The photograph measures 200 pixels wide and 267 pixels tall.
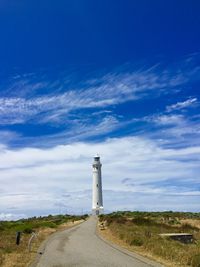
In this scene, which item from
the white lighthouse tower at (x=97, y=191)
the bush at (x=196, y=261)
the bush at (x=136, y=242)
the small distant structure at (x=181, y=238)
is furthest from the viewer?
the white lighthouse tower at (x=97, y=191)

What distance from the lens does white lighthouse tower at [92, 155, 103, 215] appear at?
3861 inches

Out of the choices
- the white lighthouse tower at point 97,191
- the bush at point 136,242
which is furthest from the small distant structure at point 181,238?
the white lighthouse tower at point 97,191

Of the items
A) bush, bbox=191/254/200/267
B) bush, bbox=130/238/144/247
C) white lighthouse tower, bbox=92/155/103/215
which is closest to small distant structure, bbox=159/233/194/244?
bush, bbox=130/238/144/247

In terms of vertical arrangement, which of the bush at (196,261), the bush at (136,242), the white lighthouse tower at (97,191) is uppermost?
the white lighthouse tower at (97,191)

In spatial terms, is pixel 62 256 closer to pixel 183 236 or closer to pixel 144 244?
pixel 144 244

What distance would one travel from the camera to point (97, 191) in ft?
324

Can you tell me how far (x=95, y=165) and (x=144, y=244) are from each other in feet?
250

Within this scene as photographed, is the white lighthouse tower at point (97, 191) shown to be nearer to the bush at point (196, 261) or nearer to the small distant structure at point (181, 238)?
the small distant structure at point (181, 238)

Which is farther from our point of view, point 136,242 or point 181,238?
point 181,238

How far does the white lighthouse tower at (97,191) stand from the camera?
98062 mm

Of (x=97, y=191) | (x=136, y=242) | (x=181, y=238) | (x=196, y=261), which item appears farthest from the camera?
(x=97, y=191)

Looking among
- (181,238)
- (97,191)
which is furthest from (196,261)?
(97,191)

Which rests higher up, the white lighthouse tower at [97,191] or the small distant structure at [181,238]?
the white lighthouse tower at [97,191]

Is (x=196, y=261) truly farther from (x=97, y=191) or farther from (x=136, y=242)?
(x=97, y=191)
